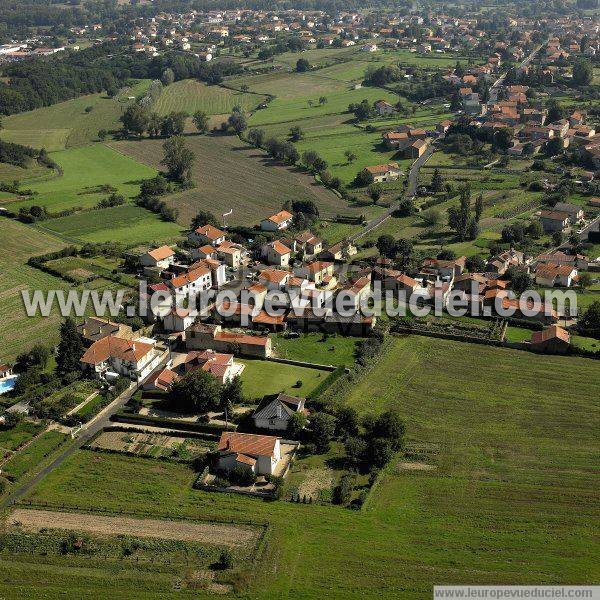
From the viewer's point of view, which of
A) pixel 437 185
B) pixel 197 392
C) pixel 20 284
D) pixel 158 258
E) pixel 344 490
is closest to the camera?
pixel 344 490

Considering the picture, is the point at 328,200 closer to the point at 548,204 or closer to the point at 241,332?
the point at 548,204

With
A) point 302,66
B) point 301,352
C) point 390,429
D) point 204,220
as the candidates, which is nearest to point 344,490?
point 390,429

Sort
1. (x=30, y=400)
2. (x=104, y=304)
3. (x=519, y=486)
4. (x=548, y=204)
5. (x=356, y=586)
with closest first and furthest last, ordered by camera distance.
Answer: (x=356, y=586), (x=519, y=486), (x=30, y=400), (x=104, y=304), (x=548, y=204)

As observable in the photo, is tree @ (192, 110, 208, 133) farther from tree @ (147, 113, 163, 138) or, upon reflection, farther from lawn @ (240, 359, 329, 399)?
lawn @ (240, 359, 329, 399)

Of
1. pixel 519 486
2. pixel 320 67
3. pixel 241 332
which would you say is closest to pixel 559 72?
pixel 320 67

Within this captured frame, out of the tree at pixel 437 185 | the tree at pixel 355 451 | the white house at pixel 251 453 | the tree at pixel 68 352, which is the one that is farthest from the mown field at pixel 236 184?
the tree at pixel 355 451

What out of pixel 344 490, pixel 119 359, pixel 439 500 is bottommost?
pixel 439 500

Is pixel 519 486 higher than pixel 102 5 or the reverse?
the reverse

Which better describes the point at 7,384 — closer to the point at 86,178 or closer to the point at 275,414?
the point at 275,414
